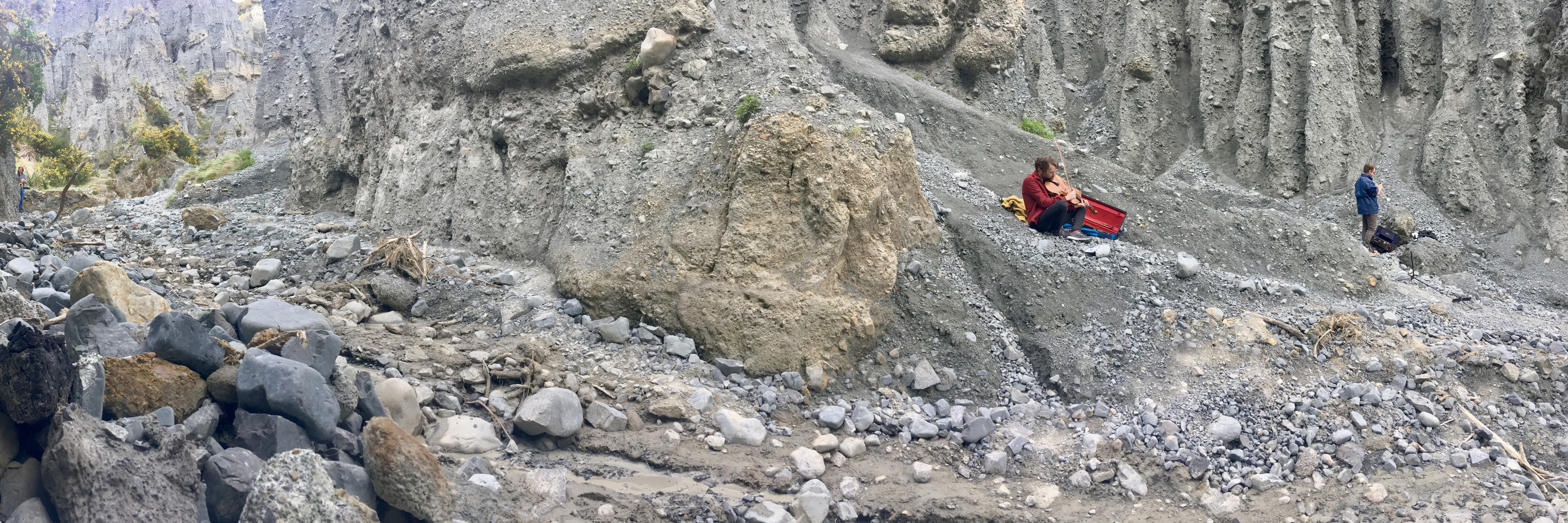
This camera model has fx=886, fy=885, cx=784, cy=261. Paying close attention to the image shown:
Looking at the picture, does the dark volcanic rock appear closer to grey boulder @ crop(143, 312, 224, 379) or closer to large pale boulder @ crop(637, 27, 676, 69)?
grey boulder @ crop(143, 312, 224, 379)

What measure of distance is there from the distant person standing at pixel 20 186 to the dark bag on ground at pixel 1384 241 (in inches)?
648

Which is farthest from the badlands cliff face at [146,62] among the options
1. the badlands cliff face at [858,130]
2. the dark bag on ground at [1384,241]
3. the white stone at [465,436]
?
the dark bag on ground at [1384,241]

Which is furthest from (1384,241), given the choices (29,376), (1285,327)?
(29,376)

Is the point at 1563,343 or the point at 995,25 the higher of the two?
the point at 995,25

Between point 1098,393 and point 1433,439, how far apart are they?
2.00 meters

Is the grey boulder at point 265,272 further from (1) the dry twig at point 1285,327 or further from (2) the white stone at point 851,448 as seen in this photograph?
(1) the dry twig at point 1285,327

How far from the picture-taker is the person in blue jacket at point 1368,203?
11.0 meters

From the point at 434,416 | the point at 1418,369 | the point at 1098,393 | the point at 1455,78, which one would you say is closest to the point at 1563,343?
the point at 1418,369

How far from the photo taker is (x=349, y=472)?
3486 millimetres

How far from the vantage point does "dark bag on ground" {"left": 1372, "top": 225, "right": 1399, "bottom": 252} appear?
11172mm

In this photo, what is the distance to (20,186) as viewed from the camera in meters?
14.3

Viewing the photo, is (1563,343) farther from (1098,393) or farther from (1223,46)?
(1223,46)

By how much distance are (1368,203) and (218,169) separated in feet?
53.8

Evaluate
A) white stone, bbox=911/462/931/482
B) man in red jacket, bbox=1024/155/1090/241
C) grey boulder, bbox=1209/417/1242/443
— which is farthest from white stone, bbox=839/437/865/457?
man in red jacket, bbox=1024/155/1090/241
